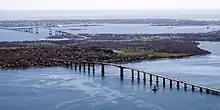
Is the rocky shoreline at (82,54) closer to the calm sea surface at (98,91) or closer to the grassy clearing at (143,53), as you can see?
the grassy clearing at (143,53)

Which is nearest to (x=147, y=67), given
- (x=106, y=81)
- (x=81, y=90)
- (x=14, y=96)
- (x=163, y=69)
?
(x=163, y=69)

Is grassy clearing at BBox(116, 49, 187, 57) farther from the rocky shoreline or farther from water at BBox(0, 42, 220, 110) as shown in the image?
water at BBox(0, 42, 220, 110)

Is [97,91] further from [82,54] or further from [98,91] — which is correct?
[82,54]

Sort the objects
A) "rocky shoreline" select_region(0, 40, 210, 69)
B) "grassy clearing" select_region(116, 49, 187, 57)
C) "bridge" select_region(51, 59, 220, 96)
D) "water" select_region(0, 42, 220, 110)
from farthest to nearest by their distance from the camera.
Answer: "grassy clearing" select_region(116, 49, 187, 57) < "rocky shoreline" select_region(0, 40, 210, 69) < "bridge" select_region(51, 59, 220, 96) < "water" select_region(0, 42, 220, 110)

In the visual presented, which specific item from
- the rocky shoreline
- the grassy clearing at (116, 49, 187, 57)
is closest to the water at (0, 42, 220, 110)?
the rocky shoreline

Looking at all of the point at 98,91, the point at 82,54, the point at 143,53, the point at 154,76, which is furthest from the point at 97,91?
the point at 143,53

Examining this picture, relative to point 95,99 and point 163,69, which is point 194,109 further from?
point 163,69

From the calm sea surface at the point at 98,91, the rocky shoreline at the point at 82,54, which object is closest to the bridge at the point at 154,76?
the calm sea surface at the point at 98,91
